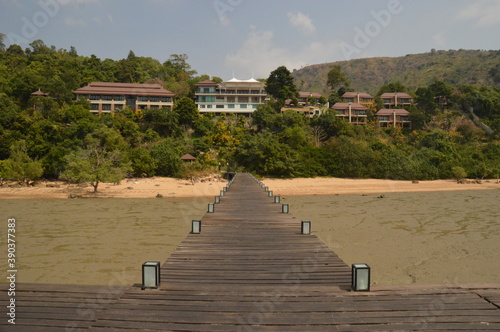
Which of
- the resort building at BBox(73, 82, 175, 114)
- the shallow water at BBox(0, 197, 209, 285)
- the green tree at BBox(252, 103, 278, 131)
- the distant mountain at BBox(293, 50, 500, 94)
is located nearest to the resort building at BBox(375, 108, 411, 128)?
the green tree at BBox(252, 103, 278, 131)

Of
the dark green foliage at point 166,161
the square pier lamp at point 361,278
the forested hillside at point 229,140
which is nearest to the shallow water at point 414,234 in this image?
the square pier lamp at point 361,278

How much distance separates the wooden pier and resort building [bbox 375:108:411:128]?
48.5 m

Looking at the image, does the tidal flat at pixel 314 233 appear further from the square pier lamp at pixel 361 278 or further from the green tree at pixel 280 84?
the green tree at pixel 280 84

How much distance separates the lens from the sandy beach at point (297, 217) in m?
9.87

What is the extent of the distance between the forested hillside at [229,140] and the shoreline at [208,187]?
1238 millimetres

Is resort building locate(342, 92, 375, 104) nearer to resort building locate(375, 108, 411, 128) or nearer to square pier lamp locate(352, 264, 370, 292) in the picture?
resort building locate(375, 108, 411, 128)

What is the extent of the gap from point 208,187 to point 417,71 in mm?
118289

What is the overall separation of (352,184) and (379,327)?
1191 inches

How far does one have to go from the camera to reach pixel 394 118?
50.0m

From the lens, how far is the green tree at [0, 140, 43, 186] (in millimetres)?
28611

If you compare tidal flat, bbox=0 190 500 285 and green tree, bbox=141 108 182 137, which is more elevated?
green tree, bbox=141 108 182 137

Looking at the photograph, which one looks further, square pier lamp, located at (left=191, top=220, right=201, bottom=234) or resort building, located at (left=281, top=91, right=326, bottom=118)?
resort building, located at (left=281, top=91, right=326, bottom=118)

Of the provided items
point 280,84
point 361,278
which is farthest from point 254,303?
point 280,84

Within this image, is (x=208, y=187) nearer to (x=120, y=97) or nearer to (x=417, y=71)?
(x=120, y=97)
